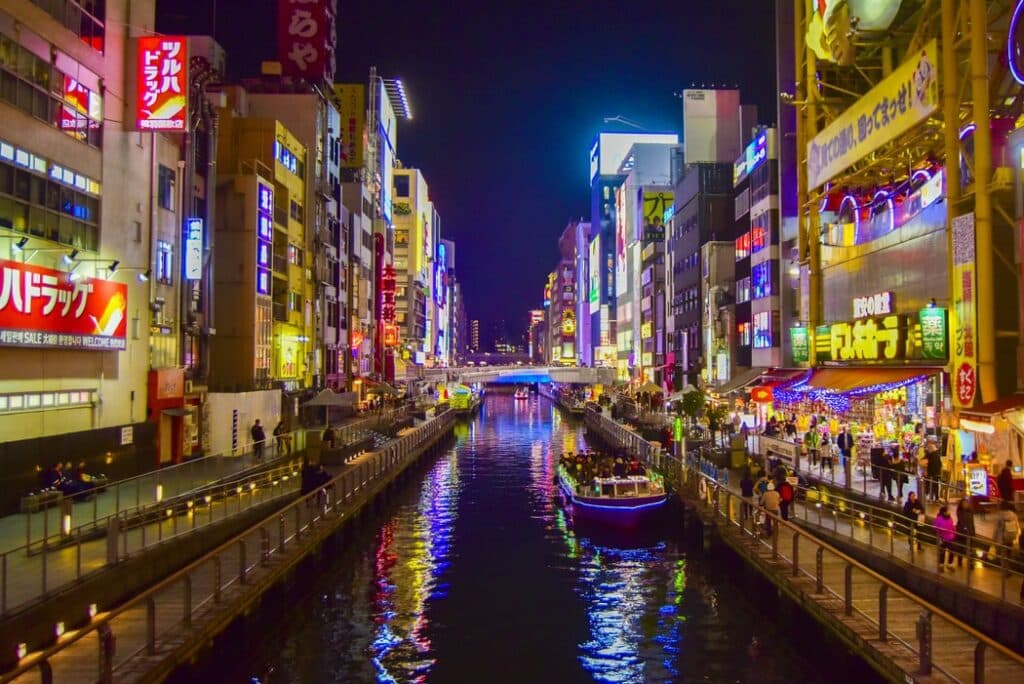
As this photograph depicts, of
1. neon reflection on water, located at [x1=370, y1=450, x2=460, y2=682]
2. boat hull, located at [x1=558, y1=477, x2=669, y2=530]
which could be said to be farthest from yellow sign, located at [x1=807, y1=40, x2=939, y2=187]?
neon reflection on water, located at [x1=370, y1=450, x2=460, y2=682]

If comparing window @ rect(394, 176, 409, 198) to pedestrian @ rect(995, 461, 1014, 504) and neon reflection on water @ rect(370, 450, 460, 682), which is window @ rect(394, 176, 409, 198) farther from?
pedestrian @ rect(995, 461, 1014, 504)

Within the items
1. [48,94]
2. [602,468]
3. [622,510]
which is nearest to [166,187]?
[48,94]

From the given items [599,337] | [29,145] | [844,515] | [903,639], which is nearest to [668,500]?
[844,515]

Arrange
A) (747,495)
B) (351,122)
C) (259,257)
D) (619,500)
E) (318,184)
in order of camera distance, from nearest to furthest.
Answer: (747,495) → (619,500) → (259,257) → (318,184) → (351,122)

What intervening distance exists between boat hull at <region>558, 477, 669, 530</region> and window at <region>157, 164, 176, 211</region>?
21.4 m

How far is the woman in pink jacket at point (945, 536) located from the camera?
18.7m

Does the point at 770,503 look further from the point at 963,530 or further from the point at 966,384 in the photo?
the point at 966,384

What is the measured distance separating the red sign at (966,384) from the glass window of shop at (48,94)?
29813mm

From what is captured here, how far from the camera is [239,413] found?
42500 mm

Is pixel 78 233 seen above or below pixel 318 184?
below

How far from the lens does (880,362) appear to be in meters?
36.0

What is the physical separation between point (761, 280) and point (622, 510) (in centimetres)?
3460

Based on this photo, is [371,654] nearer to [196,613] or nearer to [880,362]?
[196,613]

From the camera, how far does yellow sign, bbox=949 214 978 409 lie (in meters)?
27.1
